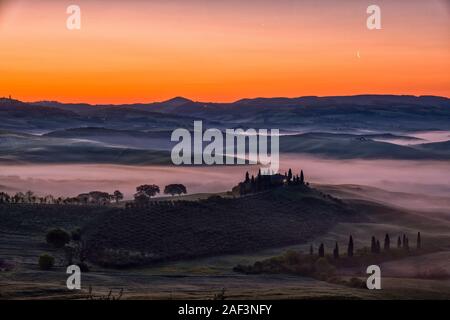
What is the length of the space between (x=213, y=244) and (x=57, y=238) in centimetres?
1948

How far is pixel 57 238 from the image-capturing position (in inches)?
3236

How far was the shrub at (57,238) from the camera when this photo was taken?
269 feet

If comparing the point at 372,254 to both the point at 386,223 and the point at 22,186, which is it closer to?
the point at 386,223

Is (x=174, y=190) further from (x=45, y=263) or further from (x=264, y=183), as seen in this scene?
(x=45, y=263)

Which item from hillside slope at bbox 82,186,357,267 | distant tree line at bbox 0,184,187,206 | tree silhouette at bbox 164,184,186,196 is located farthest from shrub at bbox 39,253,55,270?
tree silhouette at bbox 164,184,186,196

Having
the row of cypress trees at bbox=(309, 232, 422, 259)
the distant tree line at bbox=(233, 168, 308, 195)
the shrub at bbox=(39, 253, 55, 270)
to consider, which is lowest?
the row of cypress trees at bbox=(309, 232, 422, 259)

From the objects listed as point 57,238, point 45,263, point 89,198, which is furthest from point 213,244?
point 89,198

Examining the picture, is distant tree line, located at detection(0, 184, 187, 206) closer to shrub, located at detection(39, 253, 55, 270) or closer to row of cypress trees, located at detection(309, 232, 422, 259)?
shrub, located at detection(39, 253, 55, 270)

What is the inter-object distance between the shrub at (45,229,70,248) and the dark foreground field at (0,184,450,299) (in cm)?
93

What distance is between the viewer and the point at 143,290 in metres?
54.7

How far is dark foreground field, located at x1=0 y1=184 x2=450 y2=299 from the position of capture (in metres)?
56.3

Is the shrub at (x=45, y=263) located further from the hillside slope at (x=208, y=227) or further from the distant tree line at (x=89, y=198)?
the distant tree line at (x=89, y=198)
